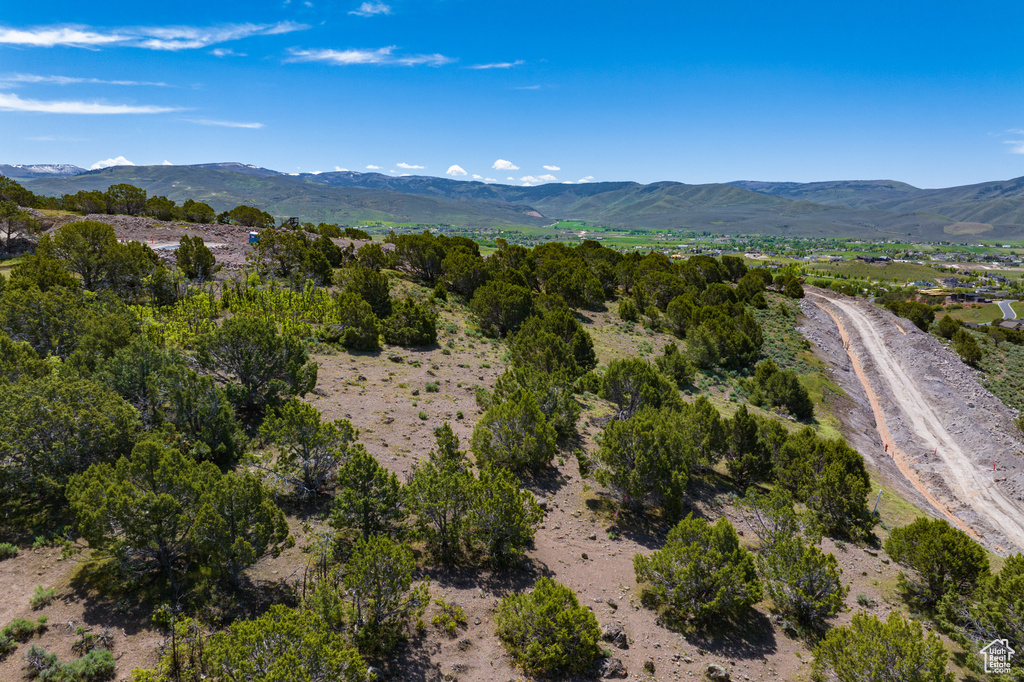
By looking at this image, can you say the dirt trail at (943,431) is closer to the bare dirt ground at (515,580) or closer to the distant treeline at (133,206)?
the bare dirt ground at (515,580)

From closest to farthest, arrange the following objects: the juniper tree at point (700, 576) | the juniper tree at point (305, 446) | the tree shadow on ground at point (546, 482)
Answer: the juniper tree at point (700, 576) → the juniper tree at point (305, 446) → the tree shadow on ground at point (546, 482)

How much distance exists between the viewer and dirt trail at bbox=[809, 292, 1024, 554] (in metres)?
29.3

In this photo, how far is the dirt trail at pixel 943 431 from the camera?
96.1 ft

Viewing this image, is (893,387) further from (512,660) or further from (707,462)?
(512,660)

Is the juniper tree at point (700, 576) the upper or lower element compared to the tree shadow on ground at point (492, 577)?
upper

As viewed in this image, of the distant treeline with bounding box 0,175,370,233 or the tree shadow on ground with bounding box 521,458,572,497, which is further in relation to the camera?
the distant treeline with bounding box 0,175,370,233

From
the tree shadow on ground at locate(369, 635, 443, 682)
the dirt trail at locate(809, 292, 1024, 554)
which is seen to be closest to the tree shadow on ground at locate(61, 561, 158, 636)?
the tree shadow on ground at locate(369, 635, 443, 682)

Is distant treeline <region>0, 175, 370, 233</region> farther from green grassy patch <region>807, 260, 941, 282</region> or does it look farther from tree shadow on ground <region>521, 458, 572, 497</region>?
green grassy patch <region>807, 260, 941, 282</region>

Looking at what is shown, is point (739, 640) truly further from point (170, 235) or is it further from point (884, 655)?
point (170, 235)

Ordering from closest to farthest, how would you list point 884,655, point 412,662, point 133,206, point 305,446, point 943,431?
1. point 884,655
2. point 412,662
3. point 305,446
4. point 943,431
5. point 133,206

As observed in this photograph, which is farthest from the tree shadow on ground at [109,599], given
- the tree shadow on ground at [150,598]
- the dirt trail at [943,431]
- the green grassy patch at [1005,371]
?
the green grassy patch at [1005,371]

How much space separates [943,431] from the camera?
40.2 m

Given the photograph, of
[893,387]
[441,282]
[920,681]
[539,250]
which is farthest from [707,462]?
[539,250]

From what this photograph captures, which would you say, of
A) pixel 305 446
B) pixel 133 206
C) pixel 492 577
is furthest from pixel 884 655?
pixel 133 206
